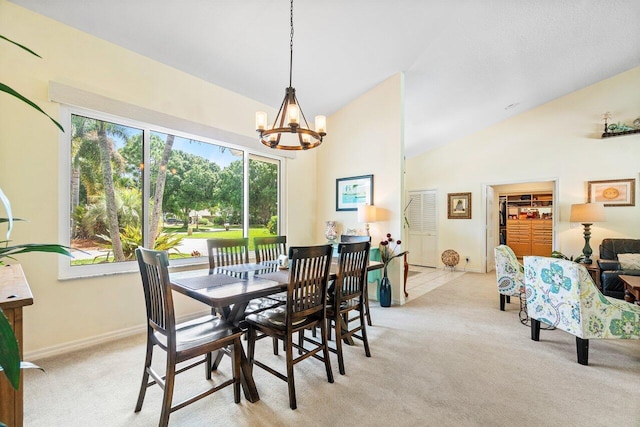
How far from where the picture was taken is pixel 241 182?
4.24 metres

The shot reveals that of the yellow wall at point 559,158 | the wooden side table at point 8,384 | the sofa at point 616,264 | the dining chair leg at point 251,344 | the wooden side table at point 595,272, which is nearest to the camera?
the wooden side table at point 8,384

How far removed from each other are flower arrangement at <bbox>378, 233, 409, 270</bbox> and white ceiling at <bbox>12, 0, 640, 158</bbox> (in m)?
2.26

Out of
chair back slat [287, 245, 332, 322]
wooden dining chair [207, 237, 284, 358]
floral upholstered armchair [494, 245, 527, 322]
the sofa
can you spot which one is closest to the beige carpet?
wooden dining chair [207, 237, 284, 358]

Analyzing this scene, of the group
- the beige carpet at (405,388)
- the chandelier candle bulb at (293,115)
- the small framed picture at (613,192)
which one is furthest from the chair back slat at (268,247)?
the small framed picture at (613,192)

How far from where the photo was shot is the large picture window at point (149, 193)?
2.84 m

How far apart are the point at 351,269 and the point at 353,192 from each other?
7.76ft

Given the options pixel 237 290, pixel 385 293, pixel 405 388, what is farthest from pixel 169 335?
pixel 385 293

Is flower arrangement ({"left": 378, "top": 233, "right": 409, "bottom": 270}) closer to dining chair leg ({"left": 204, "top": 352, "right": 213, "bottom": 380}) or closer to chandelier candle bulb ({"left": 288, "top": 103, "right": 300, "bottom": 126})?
chandelier candle bulb ({"left": 288, "top": 103, "right": 300, "bottom": 126})

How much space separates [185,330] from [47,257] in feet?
5.29

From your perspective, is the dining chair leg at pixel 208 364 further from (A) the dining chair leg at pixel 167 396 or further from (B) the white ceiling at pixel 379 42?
(B) the white ceiling at pixel 379 42

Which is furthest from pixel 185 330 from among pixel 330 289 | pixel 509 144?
pixel 509 144

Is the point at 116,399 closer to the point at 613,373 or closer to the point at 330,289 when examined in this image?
the point at 330,289

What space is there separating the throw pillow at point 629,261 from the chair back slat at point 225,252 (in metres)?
4.98

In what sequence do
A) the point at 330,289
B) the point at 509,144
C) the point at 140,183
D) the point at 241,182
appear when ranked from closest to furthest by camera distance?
the point at 330,289 < the point at 140,183 < the point at 241,182 < the point at 509,144
